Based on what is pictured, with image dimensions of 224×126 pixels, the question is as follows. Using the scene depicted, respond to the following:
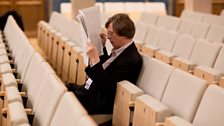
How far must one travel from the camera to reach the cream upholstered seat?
5.95 ft

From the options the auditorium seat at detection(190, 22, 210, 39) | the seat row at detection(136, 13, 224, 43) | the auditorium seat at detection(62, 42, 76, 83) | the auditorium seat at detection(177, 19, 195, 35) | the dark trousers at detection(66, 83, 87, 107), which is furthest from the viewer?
the auditorium seat at detection(177, 19, 195, 35)

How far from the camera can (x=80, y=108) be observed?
6.22 feet

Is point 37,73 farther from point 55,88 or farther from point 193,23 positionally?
point 193,23

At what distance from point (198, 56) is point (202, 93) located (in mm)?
2175

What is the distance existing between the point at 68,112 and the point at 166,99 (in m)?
1.02

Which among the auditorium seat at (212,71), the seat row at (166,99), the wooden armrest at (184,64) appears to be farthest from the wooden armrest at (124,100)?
the wooden armrest at (184,64)

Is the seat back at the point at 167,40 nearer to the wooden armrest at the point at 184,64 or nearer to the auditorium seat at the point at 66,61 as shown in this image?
the wooden armrest at the point at 184,64

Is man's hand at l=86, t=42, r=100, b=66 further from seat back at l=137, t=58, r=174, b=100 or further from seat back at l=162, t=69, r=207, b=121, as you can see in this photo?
seat back at l=162, t=69, r=207, b=121

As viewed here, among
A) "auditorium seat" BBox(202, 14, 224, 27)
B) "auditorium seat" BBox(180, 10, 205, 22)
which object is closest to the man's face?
"auditorium seat" BBox(202, 14, 224, 27)

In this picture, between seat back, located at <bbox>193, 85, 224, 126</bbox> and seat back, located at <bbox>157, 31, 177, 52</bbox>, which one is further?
seat back, located at <bbox>157, 31, 177, 52</bbox>

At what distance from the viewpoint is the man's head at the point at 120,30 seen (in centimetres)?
311

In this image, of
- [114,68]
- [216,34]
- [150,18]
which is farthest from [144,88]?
[150,18]

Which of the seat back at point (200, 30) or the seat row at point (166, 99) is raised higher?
the seat row at point (166, 99)

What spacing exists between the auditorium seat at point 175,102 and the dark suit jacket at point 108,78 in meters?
0.38
